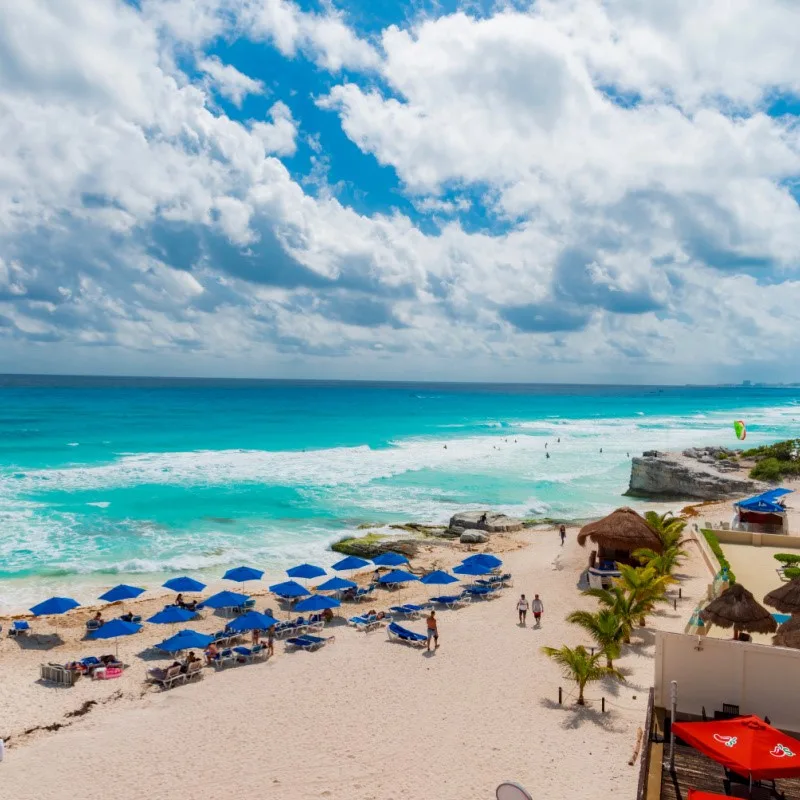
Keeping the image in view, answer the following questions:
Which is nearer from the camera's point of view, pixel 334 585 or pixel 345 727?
pixel 345 727

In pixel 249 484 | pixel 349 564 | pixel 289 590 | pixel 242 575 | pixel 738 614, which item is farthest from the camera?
pixel 249 484

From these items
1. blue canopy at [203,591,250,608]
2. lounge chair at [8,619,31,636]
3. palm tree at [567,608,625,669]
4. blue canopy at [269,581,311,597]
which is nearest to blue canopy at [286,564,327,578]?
blue canopy at [269,581,311,597]

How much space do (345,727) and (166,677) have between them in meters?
5.10

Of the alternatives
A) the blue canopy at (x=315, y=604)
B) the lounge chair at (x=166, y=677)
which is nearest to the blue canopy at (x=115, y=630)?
the lounge chair at (x=166, y=677)

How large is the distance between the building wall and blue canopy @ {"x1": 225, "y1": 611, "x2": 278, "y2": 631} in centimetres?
1019

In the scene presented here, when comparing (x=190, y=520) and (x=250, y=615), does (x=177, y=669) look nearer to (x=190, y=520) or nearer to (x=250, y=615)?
(x=250, y=615)

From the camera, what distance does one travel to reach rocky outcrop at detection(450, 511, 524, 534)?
30547mm

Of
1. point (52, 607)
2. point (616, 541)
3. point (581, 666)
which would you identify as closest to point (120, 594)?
point (52, 607)

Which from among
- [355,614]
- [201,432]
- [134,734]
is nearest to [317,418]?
[201,432]

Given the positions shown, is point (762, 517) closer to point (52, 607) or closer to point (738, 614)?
point (738, 614)

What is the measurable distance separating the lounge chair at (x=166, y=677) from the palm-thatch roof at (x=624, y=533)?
509 inches

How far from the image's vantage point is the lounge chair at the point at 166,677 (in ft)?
49.1

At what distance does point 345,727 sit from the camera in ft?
40.4

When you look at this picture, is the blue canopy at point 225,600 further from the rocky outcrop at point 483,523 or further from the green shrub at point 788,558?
the green shrub at point 788,558
